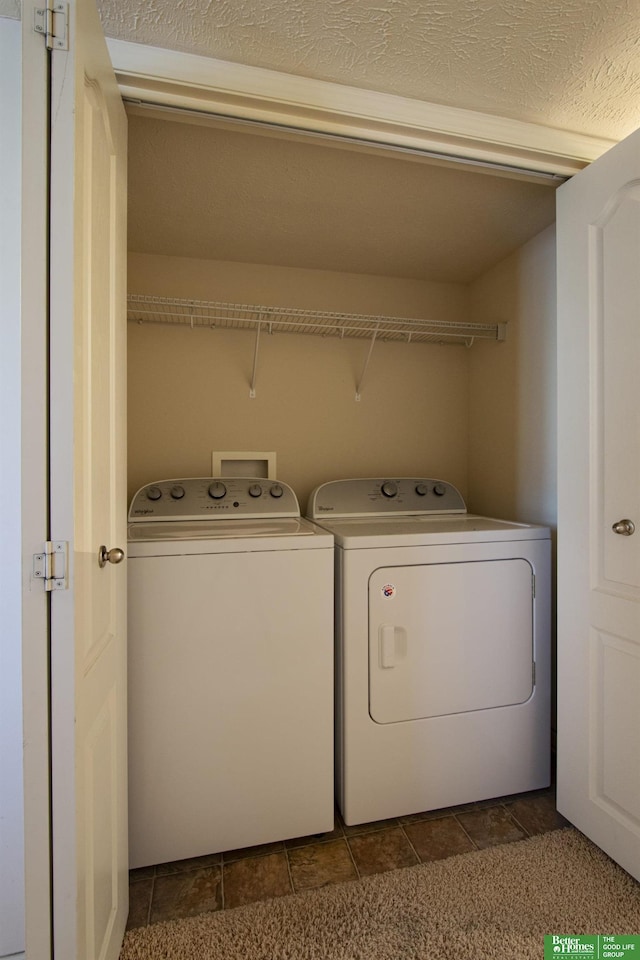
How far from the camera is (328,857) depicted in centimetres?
150

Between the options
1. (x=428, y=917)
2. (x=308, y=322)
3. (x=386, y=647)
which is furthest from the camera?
(x=308, y=322)

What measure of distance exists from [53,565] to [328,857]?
1367 mm

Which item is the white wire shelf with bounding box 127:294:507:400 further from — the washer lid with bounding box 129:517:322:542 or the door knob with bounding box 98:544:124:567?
the door knob with bounding box 98:544:124:567

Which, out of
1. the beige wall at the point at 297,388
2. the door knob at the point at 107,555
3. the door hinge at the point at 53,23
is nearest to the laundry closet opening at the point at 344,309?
the beige wall at the point at 297,388

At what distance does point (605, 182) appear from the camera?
1424mm

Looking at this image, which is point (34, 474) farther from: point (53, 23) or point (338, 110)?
point (338, 110)

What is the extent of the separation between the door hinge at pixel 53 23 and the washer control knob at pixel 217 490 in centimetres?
149

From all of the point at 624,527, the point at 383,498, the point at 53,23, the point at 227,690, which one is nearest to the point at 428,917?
the point at 227,690

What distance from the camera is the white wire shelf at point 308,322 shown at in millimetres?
2096

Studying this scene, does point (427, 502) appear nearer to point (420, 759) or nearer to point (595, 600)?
point (595, 600)

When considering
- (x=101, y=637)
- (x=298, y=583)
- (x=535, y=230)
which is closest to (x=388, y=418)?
(x=535, y=230)

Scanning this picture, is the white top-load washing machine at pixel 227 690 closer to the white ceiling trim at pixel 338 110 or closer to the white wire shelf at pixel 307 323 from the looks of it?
the white wire shelf at pixel 307 323

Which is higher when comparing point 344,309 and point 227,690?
point 344,309

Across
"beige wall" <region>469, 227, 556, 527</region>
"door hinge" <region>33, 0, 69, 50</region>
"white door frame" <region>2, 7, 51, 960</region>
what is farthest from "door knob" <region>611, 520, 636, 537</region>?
"door hinge" <region>33, 0, 69, 50</region>
